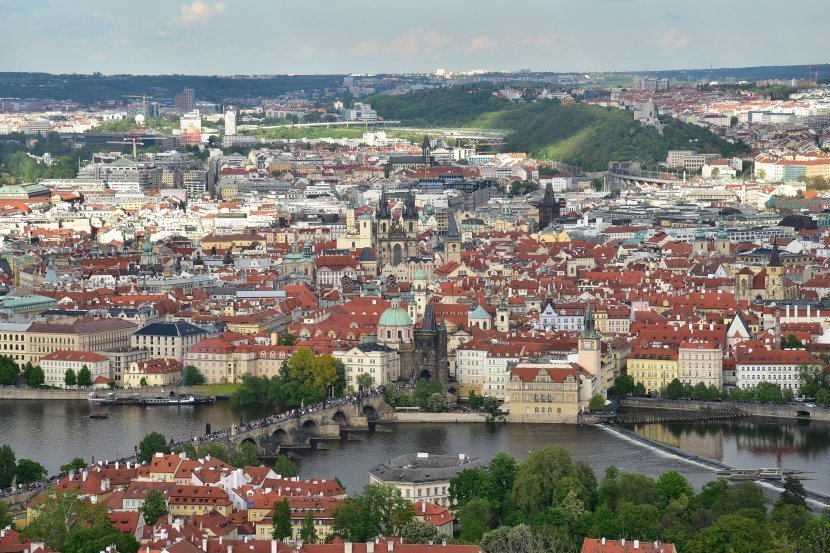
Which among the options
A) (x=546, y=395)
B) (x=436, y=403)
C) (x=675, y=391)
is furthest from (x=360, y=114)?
(x=546, y=395)

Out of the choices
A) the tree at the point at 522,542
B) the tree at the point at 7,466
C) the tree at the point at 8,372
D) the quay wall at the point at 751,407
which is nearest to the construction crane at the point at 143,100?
the tree at the point at 8,372

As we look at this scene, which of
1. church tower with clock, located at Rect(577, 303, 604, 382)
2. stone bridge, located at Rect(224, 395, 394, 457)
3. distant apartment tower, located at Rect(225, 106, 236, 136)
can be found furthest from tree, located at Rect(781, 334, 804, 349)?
distant apartment tower, located at Rect(225, 106, 236, 136)

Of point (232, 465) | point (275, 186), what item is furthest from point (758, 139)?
point (232, 465)

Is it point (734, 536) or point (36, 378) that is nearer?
point (734, 536)

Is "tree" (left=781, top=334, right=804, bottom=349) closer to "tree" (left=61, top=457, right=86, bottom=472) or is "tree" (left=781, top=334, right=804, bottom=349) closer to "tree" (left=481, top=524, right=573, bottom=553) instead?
"tree" (left=61, top=457, right=86, bottom=472)

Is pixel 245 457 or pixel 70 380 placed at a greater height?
pixel 245 457

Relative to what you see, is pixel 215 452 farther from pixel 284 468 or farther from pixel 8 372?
pixel 8 372
